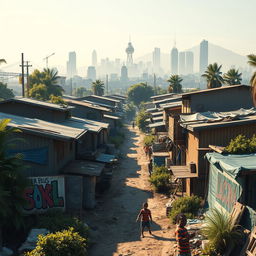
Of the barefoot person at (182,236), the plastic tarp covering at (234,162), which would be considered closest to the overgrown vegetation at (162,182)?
the plastic tarp covering at (234,162)

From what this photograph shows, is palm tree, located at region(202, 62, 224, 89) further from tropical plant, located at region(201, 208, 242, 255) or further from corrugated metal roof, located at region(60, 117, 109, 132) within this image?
tropical plant, located at region(201, 208, 242, 255)

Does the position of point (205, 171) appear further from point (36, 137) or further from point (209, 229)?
point (36, 137)

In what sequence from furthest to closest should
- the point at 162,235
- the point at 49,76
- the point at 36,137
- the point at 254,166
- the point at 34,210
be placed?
1. the point at 49,76
2. the point at 36,137
3. the point at 34,210
4. the point at 162,235
5. the point at 254,166

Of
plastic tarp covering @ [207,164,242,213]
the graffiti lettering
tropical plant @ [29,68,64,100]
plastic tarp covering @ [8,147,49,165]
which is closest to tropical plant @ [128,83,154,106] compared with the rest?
tropical plant @ [29,68,64,100]

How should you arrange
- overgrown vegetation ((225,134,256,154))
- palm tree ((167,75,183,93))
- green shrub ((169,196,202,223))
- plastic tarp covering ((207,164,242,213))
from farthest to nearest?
palm tree ((167,75,183,93))
green shrub ((169,196,202,223))
overgrown vegetation ((225,134,256,154))
plastic tarp covering ((207,164,242,213))

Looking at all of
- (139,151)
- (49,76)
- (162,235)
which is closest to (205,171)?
(162,235)

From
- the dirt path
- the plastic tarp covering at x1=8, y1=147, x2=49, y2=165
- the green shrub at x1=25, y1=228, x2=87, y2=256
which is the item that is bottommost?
the dirt path
